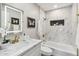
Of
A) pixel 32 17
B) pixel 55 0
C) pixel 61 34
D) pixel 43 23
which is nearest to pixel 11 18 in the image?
pixel 32 17

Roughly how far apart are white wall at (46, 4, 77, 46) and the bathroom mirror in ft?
1.96

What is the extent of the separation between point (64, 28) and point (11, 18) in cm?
107

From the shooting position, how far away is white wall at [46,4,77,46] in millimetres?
1288

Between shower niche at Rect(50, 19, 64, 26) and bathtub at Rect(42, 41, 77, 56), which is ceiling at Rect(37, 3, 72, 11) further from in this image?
bathtub at Rect(42, 41, 77, 56)

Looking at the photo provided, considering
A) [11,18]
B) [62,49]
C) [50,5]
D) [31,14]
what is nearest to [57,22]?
[50,5]

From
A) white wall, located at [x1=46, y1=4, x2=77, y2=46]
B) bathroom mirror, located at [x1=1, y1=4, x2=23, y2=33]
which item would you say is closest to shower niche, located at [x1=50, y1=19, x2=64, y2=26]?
white wall, located at [x1=46, y1=4, x2=77, y2=46]

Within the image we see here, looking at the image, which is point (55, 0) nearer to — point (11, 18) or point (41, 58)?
point (11, 18)

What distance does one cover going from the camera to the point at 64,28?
1339 mm

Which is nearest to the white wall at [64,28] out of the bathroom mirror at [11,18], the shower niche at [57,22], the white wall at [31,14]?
the shower niche at [57,22]

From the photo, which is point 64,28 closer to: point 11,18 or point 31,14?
point 31,14

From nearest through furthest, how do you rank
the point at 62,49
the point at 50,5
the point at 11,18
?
1. the point at 11,18
2. the point at 50,5
3. the point at 62,49

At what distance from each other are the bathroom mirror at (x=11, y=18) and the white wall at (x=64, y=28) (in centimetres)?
60

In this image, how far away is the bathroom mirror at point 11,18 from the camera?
3.70 feet

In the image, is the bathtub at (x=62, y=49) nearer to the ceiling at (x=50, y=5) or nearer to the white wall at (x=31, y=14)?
the white wall at (x=31, y=14)
